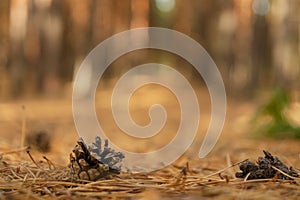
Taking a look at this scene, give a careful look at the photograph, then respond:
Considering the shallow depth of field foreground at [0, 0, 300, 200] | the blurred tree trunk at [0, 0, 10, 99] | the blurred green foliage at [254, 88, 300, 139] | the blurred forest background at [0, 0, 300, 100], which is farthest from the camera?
the blurred tree trunk at [0, 0, 10, 99]

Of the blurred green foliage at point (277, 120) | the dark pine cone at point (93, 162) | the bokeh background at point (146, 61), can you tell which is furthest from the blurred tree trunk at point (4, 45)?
the dark pine cone at point (93, 162)

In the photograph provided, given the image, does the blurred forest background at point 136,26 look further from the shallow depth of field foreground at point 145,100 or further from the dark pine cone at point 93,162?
the dark pine cone at point 93,162

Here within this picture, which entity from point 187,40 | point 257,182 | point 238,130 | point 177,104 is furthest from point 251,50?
point 257,182

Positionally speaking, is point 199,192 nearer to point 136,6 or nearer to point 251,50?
point 251,50

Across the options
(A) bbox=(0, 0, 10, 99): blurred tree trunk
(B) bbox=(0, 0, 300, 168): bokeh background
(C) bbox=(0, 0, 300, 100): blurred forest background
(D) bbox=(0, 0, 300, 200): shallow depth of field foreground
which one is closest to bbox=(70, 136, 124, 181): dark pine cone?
(D) bbox=(0, 0, 300, 200): shallow depth of field foreground

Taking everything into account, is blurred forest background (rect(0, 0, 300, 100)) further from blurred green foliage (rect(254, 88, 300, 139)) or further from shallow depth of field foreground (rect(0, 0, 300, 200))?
blurred green foliage (rect(254, 88, 300, 139))

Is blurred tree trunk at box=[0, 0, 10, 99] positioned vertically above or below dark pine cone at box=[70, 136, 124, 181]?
above
